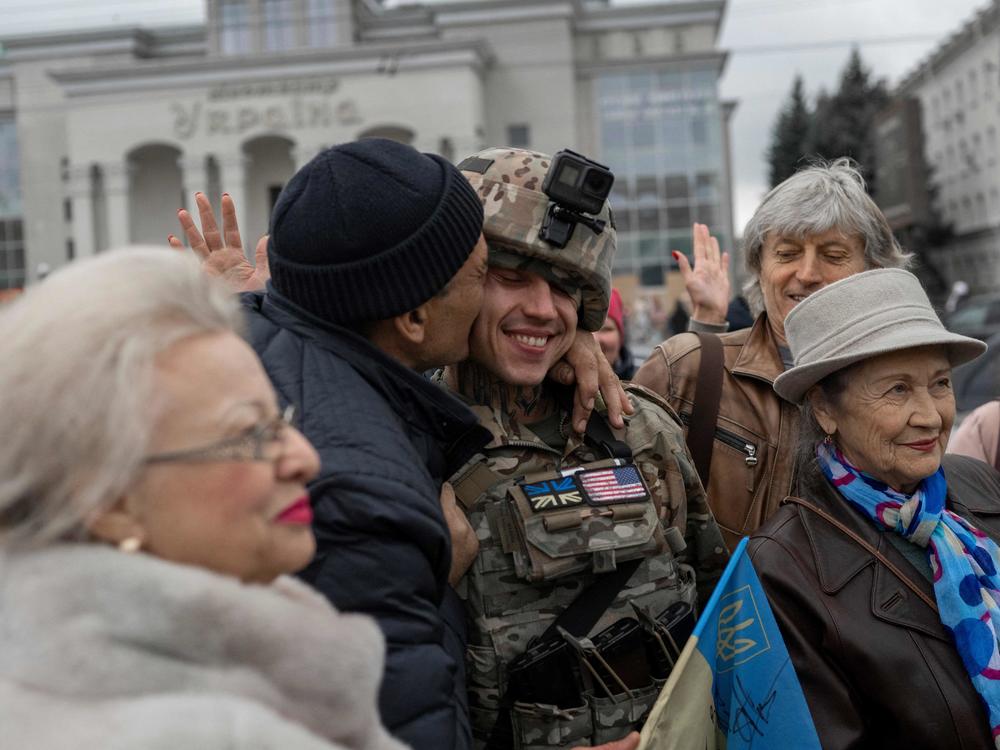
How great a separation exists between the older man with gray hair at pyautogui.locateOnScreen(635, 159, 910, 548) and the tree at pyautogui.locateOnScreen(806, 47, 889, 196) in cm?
4930

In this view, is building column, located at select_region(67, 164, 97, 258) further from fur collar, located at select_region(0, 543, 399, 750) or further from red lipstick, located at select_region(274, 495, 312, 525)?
fur collar, located at select_region(0, 543, 399, 750)

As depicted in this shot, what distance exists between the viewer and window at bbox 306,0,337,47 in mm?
46719

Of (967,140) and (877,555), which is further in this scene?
(967,140)

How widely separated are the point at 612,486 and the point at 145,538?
1458 millimetres

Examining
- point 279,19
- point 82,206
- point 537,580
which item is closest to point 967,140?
point 279,19

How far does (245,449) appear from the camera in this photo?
4.42 ft

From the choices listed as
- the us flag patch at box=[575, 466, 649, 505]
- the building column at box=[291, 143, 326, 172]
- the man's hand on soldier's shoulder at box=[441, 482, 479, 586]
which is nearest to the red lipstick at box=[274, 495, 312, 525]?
the man's hand on soldier's shoulder at box=[441, 482, 479, 586]

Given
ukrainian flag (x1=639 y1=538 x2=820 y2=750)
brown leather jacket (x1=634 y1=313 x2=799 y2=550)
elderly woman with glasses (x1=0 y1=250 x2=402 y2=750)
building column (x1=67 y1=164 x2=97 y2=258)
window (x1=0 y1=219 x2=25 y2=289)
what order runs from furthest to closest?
window (x1=0 y1=219 x2=25 y2=289) < building column (x1=67 y1=164 x2=97 y2=258) < brown leather jacket (x1=634 y1=313 x2=799 y2=550) < ukrainian flag (x1=639 y1=538 x2=820 y2=750) < elderly woman with glasses (x1=0 y1=250 x2=402 y2=750)

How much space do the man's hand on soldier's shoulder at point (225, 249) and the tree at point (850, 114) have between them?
165 feet

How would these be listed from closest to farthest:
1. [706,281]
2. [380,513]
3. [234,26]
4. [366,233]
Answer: [380,513] < [366,233] < [706,281] < [234,26]

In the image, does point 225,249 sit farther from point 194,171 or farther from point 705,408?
point 194,171

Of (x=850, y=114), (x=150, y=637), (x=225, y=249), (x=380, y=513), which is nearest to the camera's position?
(x=150, y=637)

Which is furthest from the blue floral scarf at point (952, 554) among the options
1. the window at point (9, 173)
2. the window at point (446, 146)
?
the window at point (9, 173)

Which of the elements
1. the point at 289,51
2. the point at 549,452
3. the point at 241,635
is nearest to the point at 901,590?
the point at 549,452
